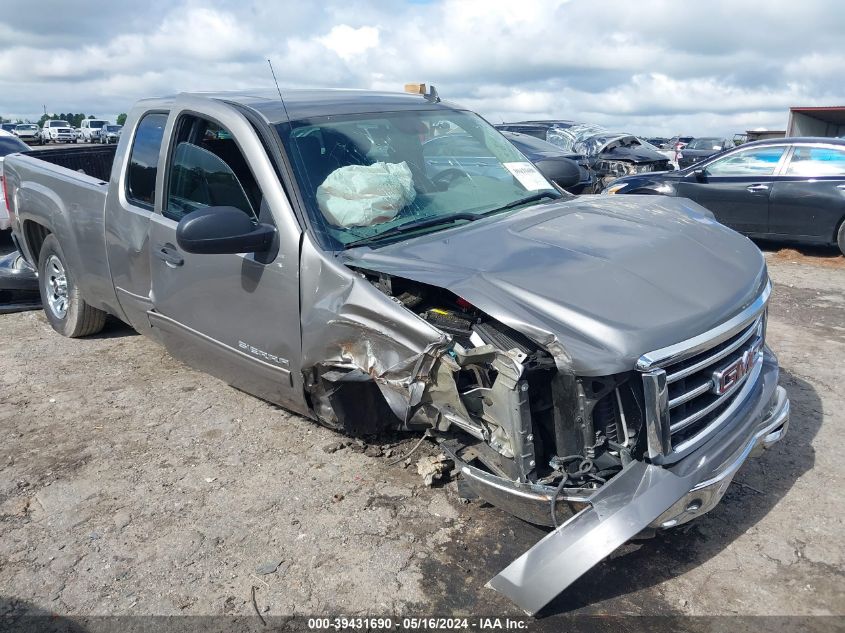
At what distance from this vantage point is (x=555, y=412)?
106 inches

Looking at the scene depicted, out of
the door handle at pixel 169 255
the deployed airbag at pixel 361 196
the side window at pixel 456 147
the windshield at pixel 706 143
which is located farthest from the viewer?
the windshield at pixel 706 143

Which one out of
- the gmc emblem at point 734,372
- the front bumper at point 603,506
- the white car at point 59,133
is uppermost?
the white car at point 59,133

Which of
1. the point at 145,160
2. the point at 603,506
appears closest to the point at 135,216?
the point at 145,160

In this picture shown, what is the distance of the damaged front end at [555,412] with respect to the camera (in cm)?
253

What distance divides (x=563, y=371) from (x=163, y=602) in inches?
71.1

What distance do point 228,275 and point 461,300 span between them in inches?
52.8

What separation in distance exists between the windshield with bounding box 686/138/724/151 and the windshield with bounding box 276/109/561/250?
Answer: 31790mm

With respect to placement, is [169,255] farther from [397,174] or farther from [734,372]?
[734,372]

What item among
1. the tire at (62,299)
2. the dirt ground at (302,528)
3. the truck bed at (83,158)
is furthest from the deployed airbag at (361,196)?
the truck bed at (83,158)

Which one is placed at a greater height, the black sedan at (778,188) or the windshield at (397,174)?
the windshield at (397,174)

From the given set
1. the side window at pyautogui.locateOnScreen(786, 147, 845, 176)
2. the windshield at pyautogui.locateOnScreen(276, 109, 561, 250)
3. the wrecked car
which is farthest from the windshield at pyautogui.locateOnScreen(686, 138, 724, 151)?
the windshield at pyautogui.locateOnScreen(276, 109, 561, 250)

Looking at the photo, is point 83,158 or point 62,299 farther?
point 83,158

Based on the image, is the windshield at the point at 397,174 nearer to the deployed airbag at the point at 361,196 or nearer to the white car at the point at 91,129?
the deployed airbag at the point at 361,196

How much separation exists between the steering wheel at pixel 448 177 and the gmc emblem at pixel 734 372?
5.61 ft
